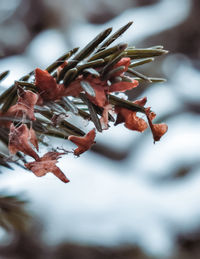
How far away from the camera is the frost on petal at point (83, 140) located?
0.69ft

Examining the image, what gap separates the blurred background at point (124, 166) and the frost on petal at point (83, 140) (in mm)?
910

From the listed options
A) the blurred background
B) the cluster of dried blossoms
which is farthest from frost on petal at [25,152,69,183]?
the blurred background

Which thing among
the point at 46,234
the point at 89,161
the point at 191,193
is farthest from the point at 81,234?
the point at 191,193

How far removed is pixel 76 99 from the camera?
258 millimetres

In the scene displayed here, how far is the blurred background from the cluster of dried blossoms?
0.87 metres

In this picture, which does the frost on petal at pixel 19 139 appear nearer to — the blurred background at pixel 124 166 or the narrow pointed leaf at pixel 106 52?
the narrow pointed leaf at pixel 106 52

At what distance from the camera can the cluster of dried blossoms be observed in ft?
0.68

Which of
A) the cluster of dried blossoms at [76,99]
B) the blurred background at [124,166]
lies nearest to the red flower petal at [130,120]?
the cluster of dried blossoms at [76,99]

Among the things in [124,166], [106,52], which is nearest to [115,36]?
[106,52]

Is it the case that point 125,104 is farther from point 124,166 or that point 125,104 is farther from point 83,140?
point 124,166

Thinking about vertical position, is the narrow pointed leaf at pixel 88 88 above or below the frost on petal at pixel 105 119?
above

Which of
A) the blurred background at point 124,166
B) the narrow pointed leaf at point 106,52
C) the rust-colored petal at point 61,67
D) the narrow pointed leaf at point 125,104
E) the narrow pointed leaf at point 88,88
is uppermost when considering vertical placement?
the rust-colored petal at point 61,67

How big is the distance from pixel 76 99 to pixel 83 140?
5 centimetres

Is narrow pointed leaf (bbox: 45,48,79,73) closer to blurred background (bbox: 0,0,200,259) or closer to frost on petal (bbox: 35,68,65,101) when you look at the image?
frost on petal (bbox: 35,68,65,101)
